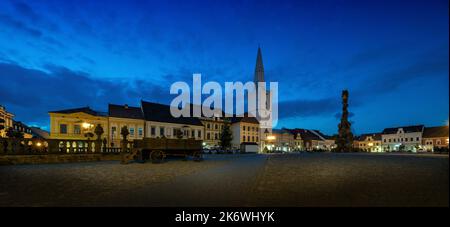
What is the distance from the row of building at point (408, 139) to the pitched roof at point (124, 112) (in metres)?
65.5

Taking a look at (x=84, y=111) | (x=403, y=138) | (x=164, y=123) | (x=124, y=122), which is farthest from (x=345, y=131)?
(x=403, y=138)

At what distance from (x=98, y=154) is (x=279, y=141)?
67.2 meters

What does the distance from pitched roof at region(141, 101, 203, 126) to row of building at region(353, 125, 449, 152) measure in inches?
2186

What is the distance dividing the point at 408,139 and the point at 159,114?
8650 cm

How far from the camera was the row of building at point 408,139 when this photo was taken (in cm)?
7584

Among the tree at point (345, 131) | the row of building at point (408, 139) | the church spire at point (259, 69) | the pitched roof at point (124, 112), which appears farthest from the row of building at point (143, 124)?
the row of building at point (408, 139)

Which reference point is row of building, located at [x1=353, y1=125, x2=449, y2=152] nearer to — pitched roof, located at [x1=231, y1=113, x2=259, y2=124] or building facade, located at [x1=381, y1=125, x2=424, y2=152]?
building facade, located at [x1=381, y1=125, x2=424, y2=152]

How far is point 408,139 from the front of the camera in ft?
281

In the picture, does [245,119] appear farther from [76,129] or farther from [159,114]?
[76,129]

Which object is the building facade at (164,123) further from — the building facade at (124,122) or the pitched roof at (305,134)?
the pitched roof at (305,134)

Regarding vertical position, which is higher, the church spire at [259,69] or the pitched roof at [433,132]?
the church spire at [259,69]
